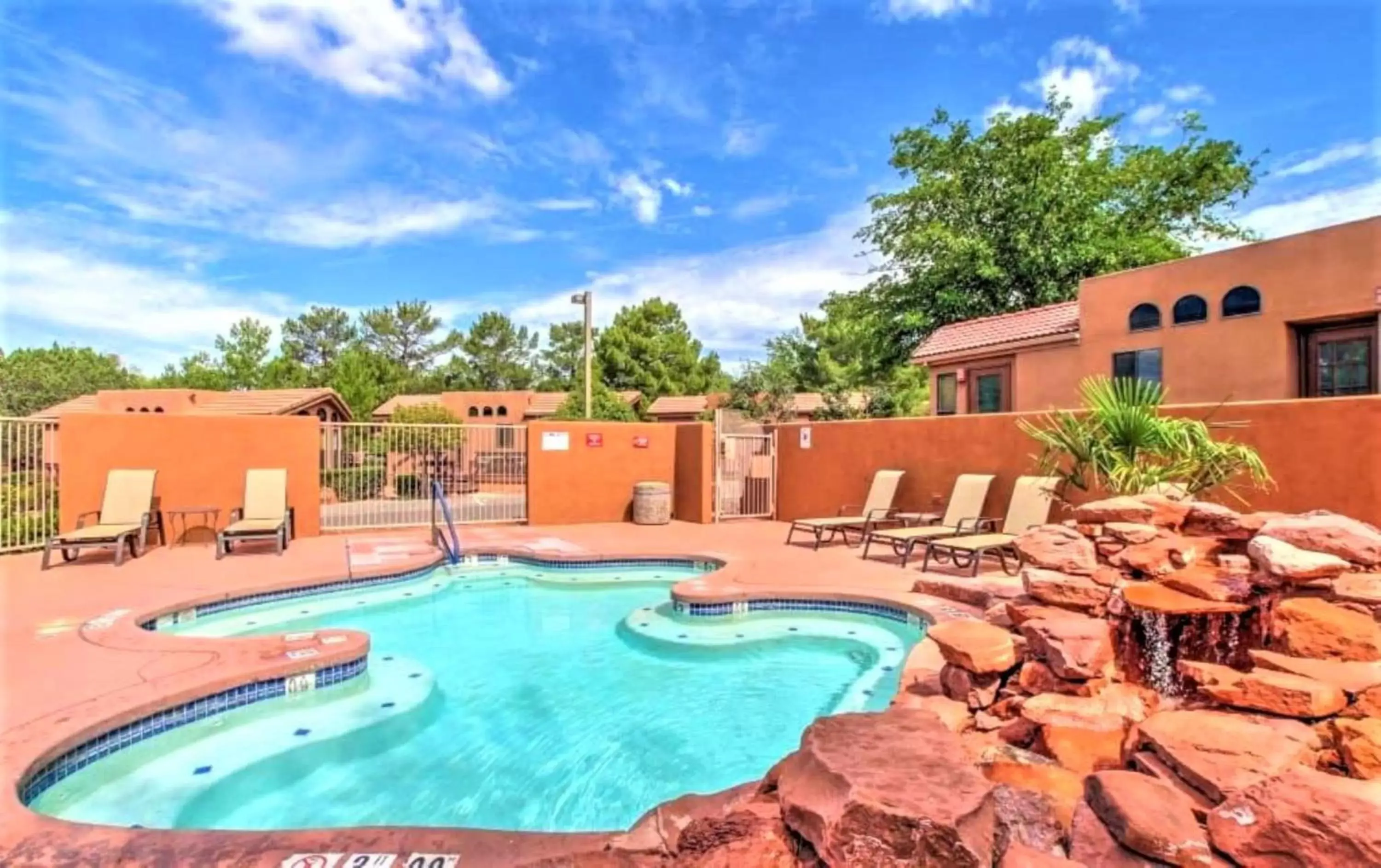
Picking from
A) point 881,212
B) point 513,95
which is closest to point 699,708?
point 513,95

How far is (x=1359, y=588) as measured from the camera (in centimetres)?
313

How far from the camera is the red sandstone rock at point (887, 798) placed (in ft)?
6.12

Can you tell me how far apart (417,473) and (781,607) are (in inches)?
359

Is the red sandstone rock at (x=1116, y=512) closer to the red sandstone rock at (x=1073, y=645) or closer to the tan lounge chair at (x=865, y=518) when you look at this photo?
the red sandstone rock at (x=1073, y=645)

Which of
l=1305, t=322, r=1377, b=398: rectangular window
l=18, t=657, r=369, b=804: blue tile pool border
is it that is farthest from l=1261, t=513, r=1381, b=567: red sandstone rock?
l=1305, t=322, r=1377, b=398: rectangular window

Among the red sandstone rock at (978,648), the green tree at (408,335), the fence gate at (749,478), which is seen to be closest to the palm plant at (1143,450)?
the red sandstone rock at (978,648)

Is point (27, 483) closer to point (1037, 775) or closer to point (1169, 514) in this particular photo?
point (1037, 775)

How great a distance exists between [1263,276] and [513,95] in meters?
12.7

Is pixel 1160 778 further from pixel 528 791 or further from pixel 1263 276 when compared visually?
pixel 1263 276

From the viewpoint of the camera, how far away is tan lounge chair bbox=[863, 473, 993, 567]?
8609mm

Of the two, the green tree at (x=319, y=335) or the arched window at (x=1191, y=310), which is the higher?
the green tree at (x=319, y=335)

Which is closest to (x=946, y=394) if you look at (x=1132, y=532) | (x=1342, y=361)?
(x=1342, y=361)

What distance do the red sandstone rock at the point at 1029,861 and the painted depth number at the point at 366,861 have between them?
179cm

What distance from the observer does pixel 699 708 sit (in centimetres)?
528
